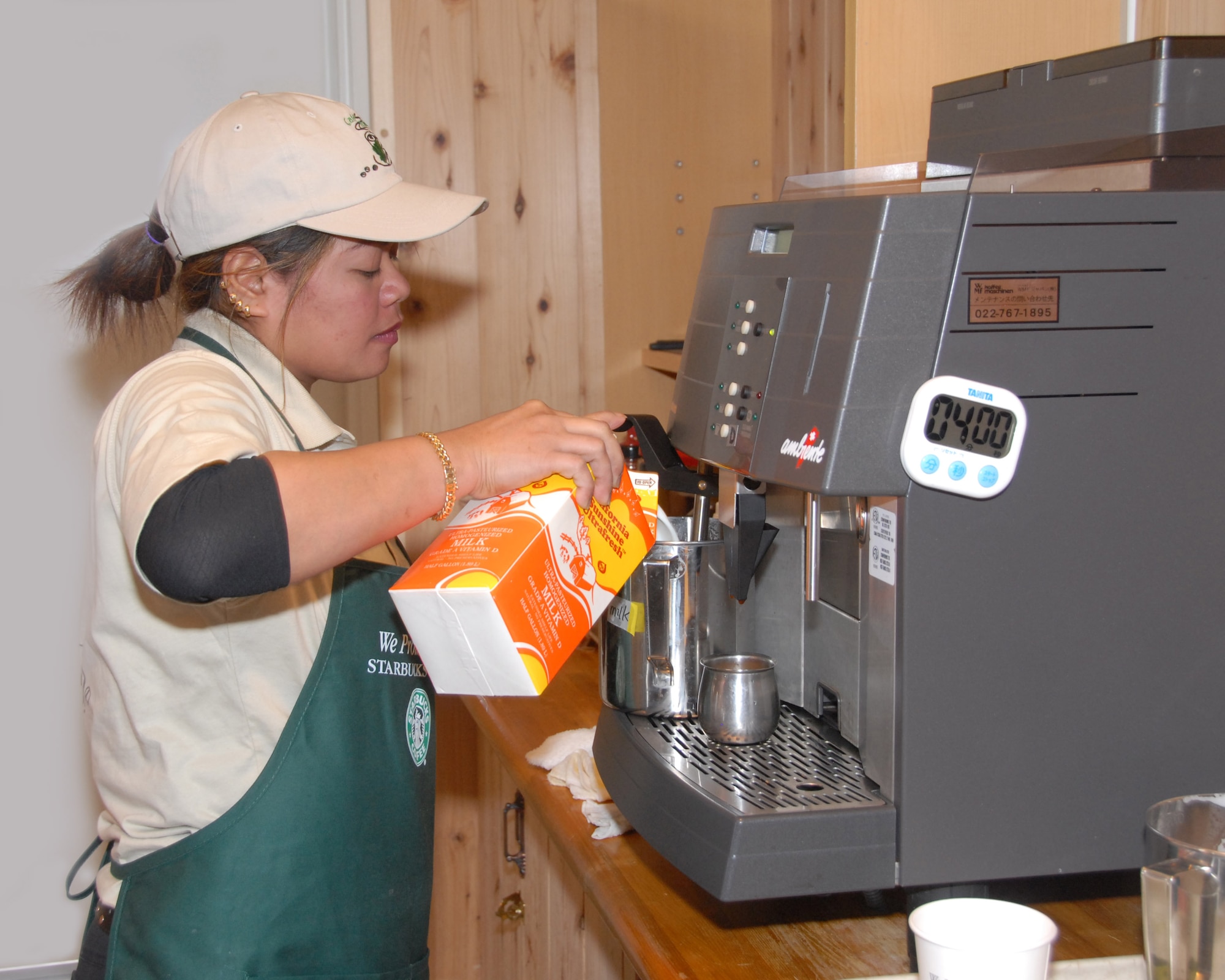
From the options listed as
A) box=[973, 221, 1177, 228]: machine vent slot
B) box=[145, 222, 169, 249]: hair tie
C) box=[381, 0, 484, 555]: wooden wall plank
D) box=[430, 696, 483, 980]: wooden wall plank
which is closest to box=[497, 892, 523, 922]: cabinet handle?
box=[430, 696, 483, 980]: wooden wall plank

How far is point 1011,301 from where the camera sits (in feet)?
2.56

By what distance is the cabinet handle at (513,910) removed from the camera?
6.06 ft

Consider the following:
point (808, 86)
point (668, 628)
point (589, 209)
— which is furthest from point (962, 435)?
point (589, 209)

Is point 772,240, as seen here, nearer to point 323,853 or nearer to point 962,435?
point 962,435

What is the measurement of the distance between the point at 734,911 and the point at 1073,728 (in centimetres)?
29

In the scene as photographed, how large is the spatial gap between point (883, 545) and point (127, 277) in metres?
0.78

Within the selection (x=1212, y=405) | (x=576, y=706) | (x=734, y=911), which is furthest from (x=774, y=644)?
(x=576, y=706)

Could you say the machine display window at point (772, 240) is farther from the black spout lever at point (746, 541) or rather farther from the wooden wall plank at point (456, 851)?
the wooden wall plank at point (456, 851)

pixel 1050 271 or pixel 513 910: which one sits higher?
pixel 1050 271

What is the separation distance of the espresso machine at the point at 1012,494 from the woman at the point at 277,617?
22 cm

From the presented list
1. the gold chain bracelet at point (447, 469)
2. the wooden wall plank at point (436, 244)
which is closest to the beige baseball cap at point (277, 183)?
the gold chain bracelet at point (447, 469)

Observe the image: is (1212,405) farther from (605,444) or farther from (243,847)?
(243,847)

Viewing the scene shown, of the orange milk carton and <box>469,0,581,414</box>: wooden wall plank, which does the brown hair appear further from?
<box>469,0,581,414</box>: wooden wall plank

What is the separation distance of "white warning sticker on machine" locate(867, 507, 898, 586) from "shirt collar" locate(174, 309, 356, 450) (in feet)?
1.68
